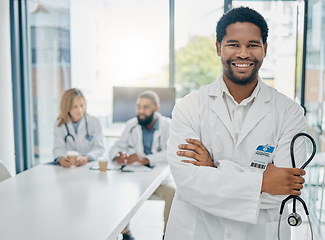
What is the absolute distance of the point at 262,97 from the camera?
1.49 m

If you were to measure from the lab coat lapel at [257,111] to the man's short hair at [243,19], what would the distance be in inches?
8.5

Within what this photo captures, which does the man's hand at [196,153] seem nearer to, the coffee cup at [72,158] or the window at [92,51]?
the coffee cup at [72,158]

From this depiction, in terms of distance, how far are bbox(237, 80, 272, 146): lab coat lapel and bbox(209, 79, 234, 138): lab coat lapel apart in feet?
0.16

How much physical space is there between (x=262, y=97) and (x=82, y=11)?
363cm

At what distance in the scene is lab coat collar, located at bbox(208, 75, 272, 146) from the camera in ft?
4.70

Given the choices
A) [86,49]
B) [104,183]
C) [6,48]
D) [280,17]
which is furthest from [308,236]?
[6,48]

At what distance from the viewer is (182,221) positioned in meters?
1.45

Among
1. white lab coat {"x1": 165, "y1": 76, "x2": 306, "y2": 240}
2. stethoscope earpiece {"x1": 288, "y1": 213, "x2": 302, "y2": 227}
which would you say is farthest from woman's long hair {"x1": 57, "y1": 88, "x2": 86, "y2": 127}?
stethoscope earpiece {"x1": 288, "y1": 213, "x2": 302, "y2": 227}

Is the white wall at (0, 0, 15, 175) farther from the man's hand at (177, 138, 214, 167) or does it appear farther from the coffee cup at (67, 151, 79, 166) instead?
the man's hand at (177, 138, 214, 167)

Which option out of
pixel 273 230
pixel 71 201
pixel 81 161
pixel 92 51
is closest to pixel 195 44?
pixel 92 51

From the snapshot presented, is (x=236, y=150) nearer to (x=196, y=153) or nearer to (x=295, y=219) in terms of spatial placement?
(x=196, y=153)

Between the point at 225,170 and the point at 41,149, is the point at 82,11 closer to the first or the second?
the point at 41,149

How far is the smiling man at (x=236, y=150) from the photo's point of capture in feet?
4.33

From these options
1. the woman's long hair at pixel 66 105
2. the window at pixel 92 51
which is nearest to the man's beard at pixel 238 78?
the woman's long hair at pixel 66 105
